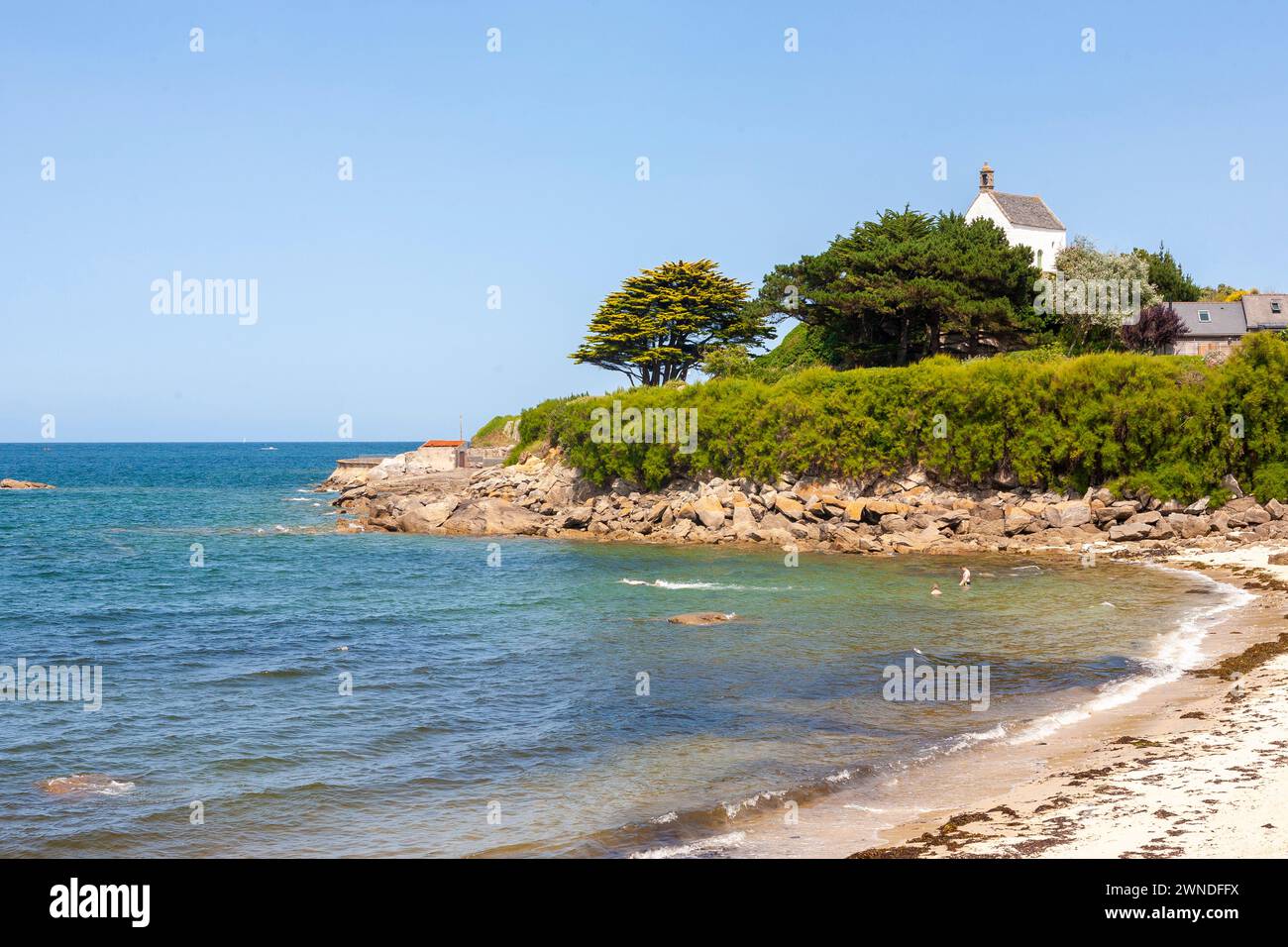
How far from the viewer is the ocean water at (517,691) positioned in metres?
13.6

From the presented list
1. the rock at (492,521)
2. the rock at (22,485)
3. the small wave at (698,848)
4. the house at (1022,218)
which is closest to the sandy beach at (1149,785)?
the small wave at (698,848)

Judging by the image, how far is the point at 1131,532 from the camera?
3906 centimetres

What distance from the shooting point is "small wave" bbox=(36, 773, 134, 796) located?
1467 centimetres

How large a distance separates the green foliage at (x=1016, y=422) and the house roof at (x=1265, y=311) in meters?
21.1

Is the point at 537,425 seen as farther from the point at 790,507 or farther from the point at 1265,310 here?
the point at 1265,310

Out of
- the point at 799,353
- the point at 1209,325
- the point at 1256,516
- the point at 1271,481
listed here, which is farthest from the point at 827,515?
the point at 1209,325

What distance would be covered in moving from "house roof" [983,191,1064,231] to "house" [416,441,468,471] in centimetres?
4184

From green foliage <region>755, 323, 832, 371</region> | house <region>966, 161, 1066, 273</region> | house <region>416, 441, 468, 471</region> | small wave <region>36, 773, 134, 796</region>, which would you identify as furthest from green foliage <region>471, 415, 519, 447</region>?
small wave <region>36, 773, 134, 796</region>

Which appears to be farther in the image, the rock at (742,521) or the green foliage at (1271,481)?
the rock at (742,521)

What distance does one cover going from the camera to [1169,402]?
42.5 meters

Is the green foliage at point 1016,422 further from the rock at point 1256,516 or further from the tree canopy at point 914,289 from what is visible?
the tree canopy at point 914,289

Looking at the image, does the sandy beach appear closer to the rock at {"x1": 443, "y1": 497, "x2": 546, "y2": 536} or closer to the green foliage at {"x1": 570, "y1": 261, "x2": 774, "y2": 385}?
the rock at {"x1": 443, "y1": 497, "x2": 546, "y2": 536}

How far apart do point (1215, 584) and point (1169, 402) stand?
14.9 metres
